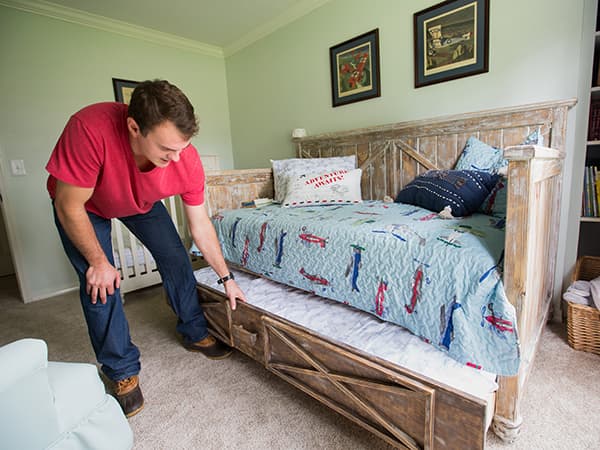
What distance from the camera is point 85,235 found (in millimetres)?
1071

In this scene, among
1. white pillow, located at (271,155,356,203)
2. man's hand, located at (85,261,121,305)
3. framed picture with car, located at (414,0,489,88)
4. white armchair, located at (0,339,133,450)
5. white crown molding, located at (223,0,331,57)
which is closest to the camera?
white armchair, located at (0,339,133,450)

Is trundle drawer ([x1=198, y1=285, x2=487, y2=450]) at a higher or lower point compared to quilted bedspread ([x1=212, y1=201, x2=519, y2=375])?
lower

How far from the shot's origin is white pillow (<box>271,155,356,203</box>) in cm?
222

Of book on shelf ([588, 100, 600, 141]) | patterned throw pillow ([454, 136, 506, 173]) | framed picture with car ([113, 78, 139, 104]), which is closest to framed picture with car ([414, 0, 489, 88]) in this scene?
patterned throw pillow ([454, 136, 506, 173])

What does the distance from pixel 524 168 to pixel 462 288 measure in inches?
14.2

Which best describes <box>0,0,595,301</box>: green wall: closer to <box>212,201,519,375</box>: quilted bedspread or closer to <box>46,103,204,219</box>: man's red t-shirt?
Answer: <box>212,201,519,375</box>: quilted bedspread

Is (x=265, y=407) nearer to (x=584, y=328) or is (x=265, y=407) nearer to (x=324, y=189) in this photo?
(x=324, y=189)

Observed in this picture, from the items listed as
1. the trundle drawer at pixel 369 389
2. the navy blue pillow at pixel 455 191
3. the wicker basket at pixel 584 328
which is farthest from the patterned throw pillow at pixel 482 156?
the trundle drawer at pixel 369 389

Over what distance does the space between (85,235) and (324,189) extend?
1324 millimetres

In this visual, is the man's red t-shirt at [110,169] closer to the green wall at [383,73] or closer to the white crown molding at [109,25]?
the green wall at [383,73]

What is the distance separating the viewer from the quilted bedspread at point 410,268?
88 centimetres

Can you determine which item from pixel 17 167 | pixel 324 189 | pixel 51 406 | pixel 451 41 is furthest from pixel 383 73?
pixel 17 167

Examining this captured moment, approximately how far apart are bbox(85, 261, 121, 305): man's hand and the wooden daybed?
0.46m

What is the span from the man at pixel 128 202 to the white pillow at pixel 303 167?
36.1 inches
